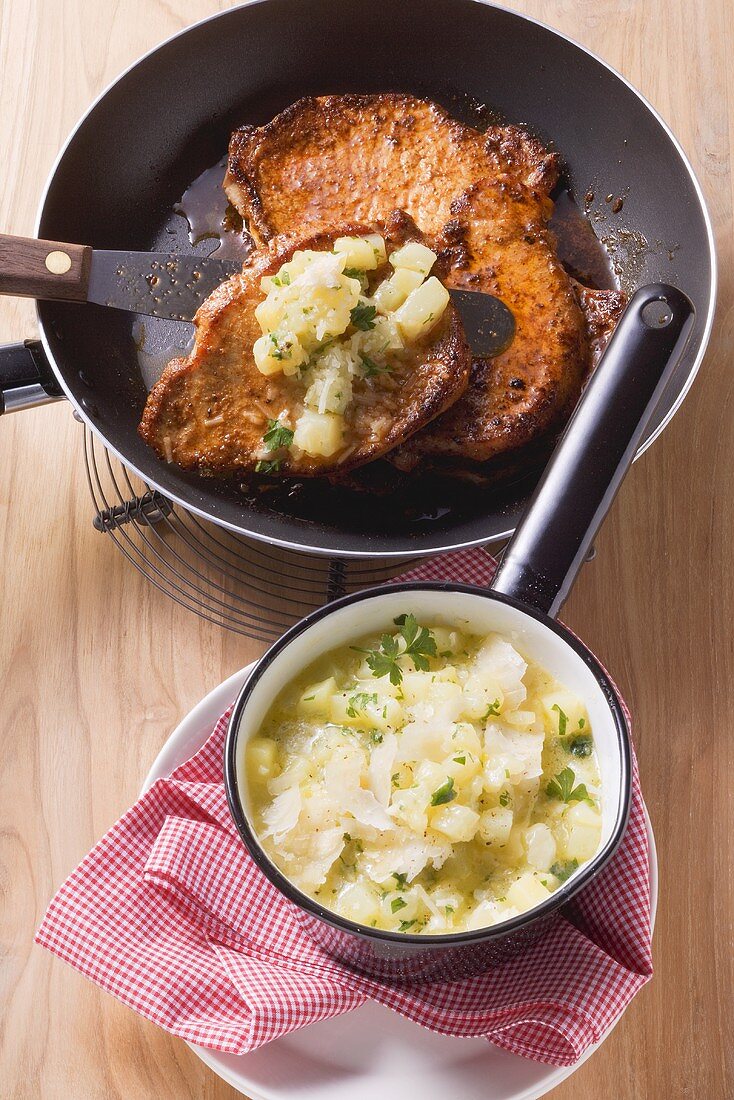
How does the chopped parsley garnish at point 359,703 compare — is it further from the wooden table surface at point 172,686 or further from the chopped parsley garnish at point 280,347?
A: the chopped parsley garnish at point 280,347

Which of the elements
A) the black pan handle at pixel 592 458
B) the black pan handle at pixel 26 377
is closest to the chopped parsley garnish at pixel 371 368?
the black pan handle at pixel 592 458

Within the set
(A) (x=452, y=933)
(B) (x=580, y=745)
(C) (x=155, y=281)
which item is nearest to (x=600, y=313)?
(C) (x=155, y=281)

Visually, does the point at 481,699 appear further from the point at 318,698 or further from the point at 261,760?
the point at 261,760

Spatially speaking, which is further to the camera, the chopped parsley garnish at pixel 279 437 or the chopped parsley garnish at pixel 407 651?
the chopped parsley garnish at pixel 279 437

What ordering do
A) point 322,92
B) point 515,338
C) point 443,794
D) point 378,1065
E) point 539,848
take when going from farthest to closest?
point 322,92 → point 515,338 → point 378,1065 → point 539,848 → point 443,794

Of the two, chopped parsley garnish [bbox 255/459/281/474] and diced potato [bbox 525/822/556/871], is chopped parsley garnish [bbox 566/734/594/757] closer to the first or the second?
diced potato [bbox 525/822/556/871]
